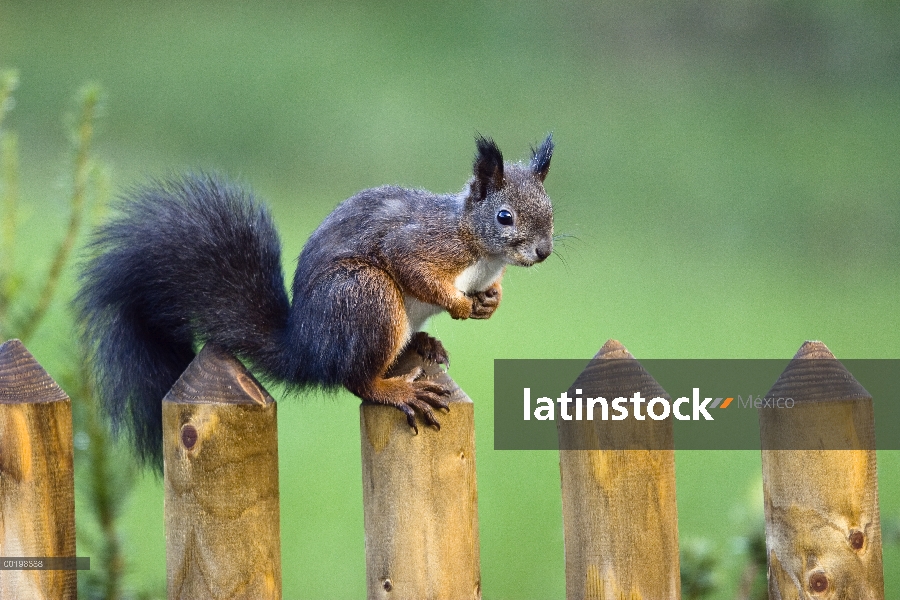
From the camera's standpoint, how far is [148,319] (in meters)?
1.17

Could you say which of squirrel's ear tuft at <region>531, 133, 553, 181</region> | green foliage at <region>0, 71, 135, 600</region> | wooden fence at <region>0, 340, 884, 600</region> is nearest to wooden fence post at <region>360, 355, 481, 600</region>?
wooden fence at <region>0, 340, 884, 600</region>

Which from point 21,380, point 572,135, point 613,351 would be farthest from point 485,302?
point 572,135

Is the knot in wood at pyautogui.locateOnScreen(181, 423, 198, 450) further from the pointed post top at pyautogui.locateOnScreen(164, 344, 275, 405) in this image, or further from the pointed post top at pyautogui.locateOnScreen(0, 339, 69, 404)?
the pointed post top at pyautogui.locateOnScreen(0, 339, 69, 404)

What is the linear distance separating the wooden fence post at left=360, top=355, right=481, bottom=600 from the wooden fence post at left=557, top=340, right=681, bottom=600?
103 millimetres

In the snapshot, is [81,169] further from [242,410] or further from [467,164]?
[467,164]

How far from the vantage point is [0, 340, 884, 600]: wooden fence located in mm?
1053

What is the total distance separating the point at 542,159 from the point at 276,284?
0.34m

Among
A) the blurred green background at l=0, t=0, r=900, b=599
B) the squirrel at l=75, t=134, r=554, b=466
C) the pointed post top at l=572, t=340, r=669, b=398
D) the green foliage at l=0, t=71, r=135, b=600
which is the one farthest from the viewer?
the blurred green background at l=0, t=0, r=900, b=599

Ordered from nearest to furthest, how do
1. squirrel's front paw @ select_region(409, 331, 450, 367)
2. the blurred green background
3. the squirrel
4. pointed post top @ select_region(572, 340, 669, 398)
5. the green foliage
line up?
pointed post top @ select_region(572, 340, 669, 398) → the squirrel → squirrel's front paw @ select_region(409, 331, 450, 367) → the green foliage → the blurred green background

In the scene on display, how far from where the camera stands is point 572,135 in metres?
2.97

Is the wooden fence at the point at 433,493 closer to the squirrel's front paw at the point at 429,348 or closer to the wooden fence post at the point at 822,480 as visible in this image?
the wooden fence post at the point at 822,480

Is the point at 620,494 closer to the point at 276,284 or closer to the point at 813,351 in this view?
the point at 813,351

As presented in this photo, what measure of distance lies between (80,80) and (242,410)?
2.37 metres

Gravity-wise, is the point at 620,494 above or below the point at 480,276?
below
